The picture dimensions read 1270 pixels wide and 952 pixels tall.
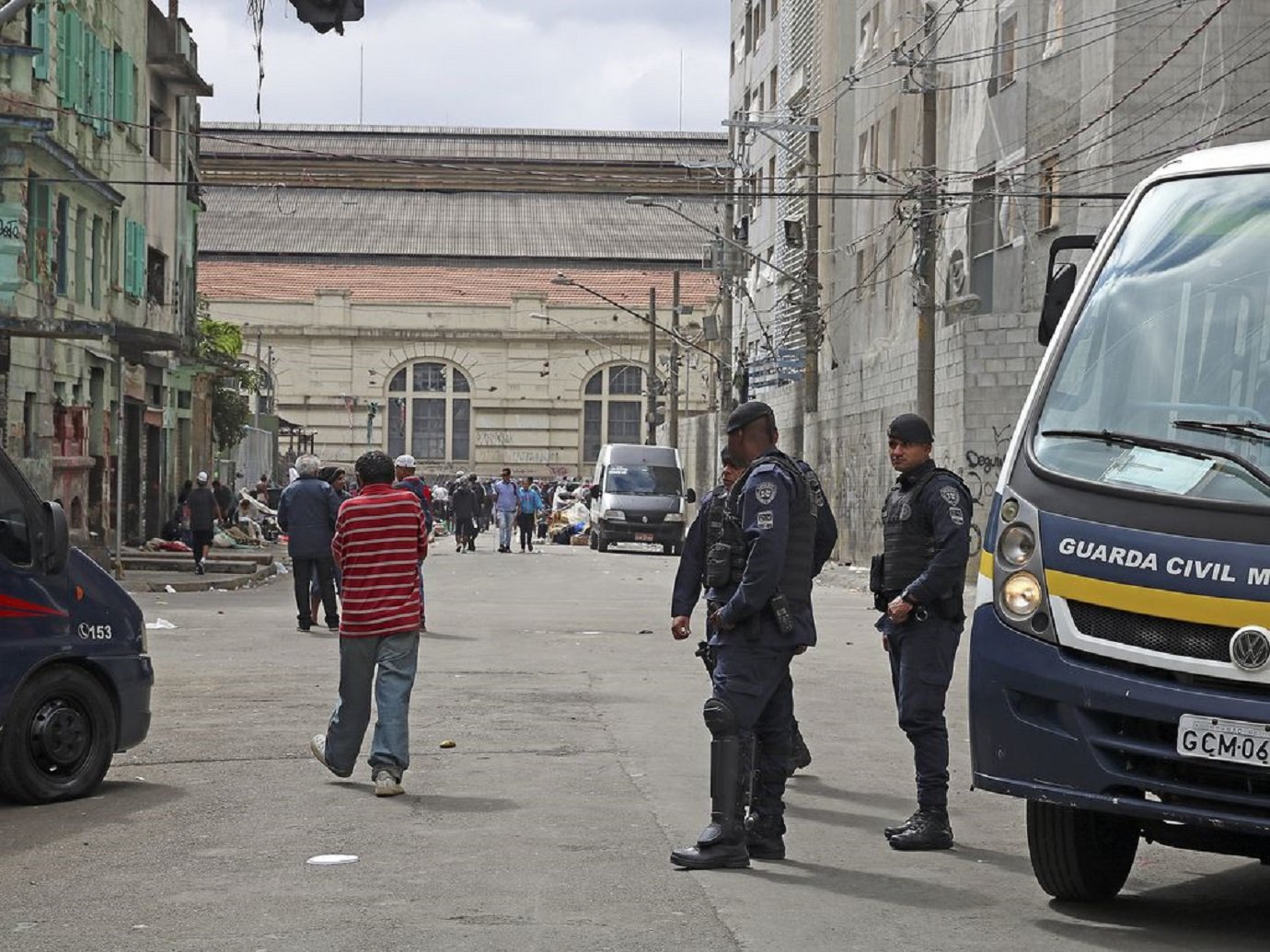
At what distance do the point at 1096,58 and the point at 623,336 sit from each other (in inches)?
2502

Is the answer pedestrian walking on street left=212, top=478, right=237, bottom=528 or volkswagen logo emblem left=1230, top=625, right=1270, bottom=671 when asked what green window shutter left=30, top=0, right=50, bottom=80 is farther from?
volkswagen logo emblem left=1230, top=625, right=1270, bottom=671

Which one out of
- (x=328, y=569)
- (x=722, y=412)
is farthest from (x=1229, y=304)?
(x=722, y=412)

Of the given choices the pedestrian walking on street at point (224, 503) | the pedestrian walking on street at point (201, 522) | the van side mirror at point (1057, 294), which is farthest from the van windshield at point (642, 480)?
the van side mirror at point (1057, 294)

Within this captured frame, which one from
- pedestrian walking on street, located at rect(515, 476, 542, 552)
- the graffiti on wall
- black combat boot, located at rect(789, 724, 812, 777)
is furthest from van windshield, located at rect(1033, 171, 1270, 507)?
pedestrian walking on street, located at rect(515, 476, 542, 552)

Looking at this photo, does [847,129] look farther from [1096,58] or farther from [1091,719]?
[1091,719]

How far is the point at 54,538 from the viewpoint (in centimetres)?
1033

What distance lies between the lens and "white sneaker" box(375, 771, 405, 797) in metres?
10.4

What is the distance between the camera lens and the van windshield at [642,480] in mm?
51938

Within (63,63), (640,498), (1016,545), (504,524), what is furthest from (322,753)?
(640,498)

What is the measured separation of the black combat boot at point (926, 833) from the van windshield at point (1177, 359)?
215 centimetres

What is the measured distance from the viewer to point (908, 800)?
10633mm

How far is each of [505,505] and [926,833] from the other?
38.7 meters

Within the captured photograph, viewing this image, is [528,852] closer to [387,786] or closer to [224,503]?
[387,786]

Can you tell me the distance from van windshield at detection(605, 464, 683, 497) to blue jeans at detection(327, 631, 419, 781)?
4086 centimetres
